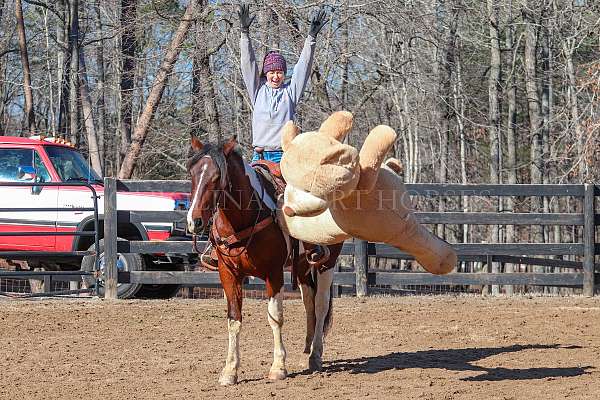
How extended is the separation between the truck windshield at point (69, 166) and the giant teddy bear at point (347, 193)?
310 inches

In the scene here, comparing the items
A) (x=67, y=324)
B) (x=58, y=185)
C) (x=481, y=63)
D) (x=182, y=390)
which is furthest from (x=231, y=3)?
(x=481, y=63)

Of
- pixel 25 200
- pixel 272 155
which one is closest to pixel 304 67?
pixel 272 155

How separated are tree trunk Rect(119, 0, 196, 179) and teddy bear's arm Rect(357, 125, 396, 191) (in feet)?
42.4

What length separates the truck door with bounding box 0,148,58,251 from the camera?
1267 cm

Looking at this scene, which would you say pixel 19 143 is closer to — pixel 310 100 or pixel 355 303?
pixel 355 303

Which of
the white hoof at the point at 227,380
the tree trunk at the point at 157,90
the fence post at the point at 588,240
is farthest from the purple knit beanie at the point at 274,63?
the tree trunk at the point at 157,90

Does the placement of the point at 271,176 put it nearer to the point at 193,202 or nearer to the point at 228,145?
the point at 228,145

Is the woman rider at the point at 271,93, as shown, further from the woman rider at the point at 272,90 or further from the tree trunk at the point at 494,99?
the tree trunk at the point at 494,99

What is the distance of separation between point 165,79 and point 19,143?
5.89 m

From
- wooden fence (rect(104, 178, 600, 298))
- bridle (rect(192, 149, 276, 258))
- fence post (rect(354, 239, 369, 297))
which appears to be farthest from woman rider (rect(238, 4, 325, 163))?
fence post (rect(354, 239, 369, 297))

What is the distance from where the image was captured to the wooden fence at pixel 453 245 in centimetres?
1198

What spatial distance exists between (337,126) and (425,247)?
994 mm

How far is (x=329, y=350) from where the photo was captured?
28.0ft

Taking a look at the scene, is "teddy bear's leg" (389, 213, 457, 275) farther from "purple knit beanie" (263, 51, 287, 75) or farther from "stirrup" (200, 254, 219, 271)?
"purple knit beanie" (263, 51, 287, 75)
